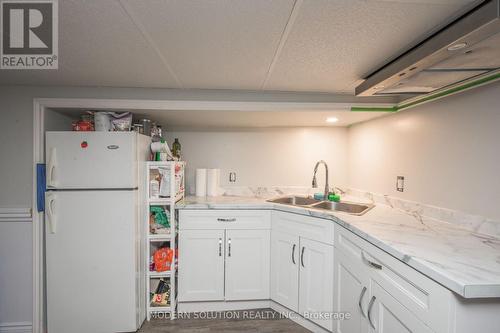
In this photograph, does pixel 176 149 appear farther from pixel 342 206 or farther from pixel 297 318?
pixel 297 318

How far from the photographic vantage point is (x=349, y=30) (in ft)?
3.46

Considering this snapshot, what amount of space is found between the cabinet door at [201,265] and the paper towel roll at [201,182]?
56 centimetres

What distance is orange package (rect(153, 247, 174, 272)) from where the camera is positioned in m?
2.00

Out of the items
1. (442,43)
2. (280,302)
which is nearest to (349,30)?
(442,43)

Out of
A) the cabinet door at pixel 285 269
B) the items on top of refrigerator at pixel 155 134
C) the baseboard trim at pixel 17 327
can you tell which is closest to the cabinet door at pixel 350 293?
the cabinet door at pixel 285 269

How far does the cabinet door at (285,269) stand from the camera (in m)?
1.93

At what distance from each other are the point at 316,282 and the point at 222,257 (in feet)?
2.59

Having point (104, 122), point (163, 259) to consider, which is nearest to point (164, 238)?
point (163, 259)

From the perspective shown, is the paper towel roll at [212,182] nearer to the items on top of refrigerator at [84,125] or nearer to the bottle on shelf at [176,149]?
the bottle on shelf at [176,149]

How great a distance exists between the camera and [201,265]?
204 centimetres

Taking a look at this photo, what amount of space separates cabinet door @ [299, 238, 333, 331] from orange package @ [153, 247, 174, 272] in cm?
108

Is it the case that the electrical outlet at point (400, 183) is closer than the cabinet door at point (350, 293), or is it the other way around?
the cabinet door at point (350, 293)

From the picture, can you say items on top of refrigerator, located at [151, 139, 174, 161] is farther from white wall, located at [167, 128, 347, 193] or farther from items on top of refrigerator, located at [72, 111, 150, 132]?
white wall, located at [167, 128, 347, 193]

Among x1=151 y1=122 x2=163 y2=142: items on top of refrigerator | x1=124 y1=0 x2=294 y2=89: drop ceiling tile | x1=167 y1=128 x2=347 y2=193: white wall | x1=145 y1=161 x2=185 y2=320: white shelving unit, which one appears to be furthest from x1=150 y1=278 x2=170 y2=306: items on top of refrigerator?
x1=124 y1=0 x2=294 y2=89: drop ceiling tile
